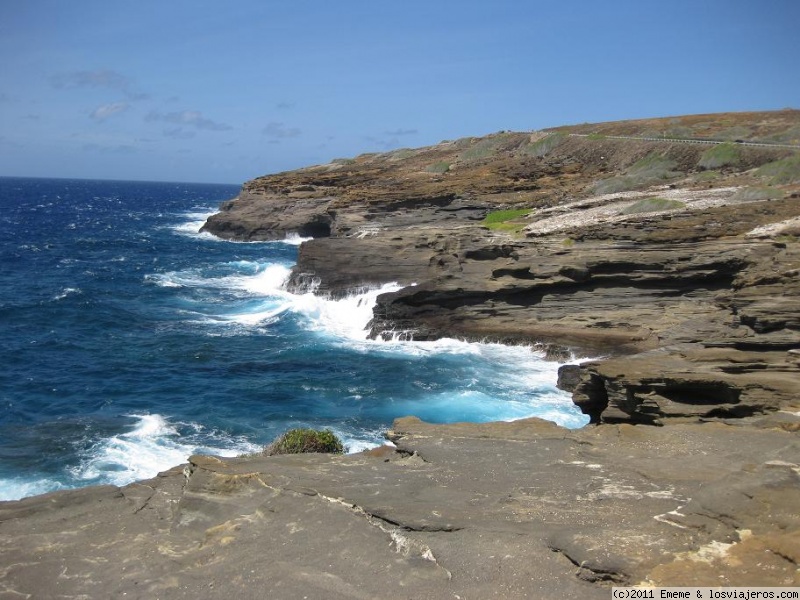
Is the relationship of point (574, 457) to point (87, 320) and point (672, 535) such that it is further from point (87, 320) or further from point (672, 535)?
point (87, 320)

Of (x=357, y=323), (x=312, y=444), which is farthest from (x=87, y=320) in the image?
(x=312, y=444)

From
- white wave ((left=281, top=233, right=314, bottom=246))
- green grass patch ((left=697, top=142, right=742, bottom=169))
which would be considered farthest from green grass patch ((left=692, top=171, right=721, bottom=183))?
white wave ((left=281, top=233, right=314, bottom=246))

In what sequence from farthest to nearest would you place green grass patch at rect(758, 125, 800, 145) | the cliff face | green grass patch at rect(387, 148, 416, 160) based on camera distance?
green grass patch at rect(387, 148, 416, 160), green grass patch at rect(758, 125, 800, 145), the cliff face

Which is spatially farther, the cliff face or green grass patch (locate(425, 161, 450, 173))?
green grass patch (locate(425, 161, 450, 173))

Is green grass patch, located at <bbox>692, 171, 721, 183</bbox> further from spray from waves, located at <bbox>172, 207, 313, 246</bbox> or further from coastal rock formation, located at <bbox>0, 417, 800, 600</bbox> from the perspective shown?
coastal rock formation, located at <bbox>0, 417, 800, 600</bbox>

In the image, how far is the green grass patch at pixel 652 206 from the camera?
121 feet

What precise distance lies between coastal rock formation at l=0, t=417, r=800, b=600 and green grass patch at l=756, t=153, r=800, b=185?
31730mm

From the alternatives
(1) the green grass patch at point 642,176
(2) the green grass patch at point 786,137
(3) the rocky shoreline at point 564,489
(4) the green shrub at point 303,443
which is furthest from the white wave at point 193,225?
(4) the green shrub at point 303,443

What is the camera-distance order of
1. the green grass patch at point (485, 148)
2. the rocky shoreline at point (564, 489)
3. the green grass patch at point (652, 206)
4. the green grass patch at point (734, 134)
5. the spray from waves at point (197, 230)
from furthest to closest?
the green grass patch at point (485, 148), the spray from waves at point (197, 230), the green grass patch at point (734, 134), the green grass patch at point (652, 206), the rocky shoreline at point (564, 489)

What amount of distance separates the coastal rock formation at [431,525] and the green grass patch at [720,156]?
40.0m

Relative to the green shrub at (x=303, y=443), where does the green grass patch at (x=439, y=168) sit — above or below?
above

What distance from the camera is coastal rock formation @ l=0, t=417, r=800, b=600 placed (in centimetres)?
830

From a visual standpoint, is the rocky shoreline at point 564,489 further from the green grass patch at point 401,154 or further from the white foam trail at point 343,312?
the green grass patch at point 401,154

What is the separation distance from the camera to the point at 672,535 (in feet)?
29.2
